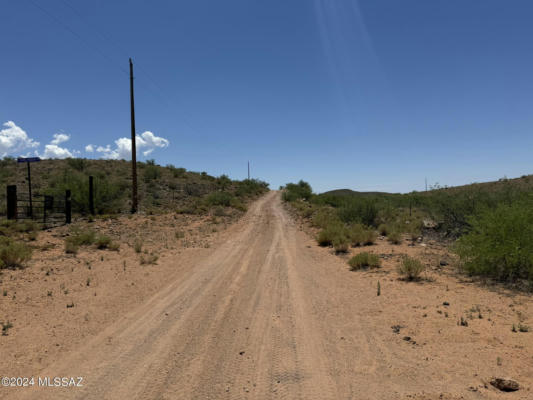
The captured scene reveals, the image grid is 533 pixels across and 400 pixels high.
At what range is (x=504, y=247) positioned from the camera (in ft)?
27.2

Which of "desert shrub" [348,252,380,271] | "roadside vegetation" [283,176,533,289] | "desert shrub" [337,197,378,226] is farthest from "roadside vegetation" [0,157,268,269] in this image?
"desert shrub" [337,197,378,226]

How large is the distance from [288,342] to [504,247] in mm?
6721

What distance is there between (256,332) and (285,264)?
226 inches

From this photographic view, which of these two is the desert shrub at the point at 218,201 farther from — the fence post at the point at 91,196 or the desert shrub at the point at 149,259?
the desert shrub at the point at 149,259

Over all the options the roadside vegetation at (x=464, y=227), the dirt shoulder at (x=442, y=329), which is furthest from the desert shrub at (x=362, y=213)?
the dirt shoulder at (x=442, y=329)

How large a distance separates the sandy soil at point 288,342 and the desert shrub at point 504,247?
819mm

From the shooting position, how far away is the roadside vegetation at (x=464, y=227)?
332 inches

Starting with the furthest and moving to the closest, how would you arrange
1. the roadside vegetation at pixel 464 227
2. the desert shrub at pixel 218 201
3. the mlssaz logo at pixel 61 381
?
the desert shrub at pixel 218 201 < the roadside vegetation at pixel 464 227 < the mlssaz logo at pixel 61 381

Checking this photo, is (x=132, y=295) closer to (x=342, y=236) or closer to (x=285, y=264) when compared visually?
(x=285, y=264)

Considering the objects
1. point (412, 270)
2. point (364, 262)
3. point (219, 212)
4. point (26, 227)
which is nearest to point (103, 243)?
point (26, 227)

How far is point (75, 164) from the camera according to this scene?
126 ft

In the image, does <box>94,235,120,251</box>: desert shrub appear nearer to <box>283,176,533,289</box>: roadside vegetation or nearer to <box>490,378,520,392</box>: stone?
<box>283,176,533,289</box>: roadside vegetation

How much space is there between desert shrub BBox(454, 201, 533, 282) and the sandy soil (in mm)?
819

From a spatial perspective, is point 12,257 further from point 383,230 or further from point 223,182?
point 223,182
